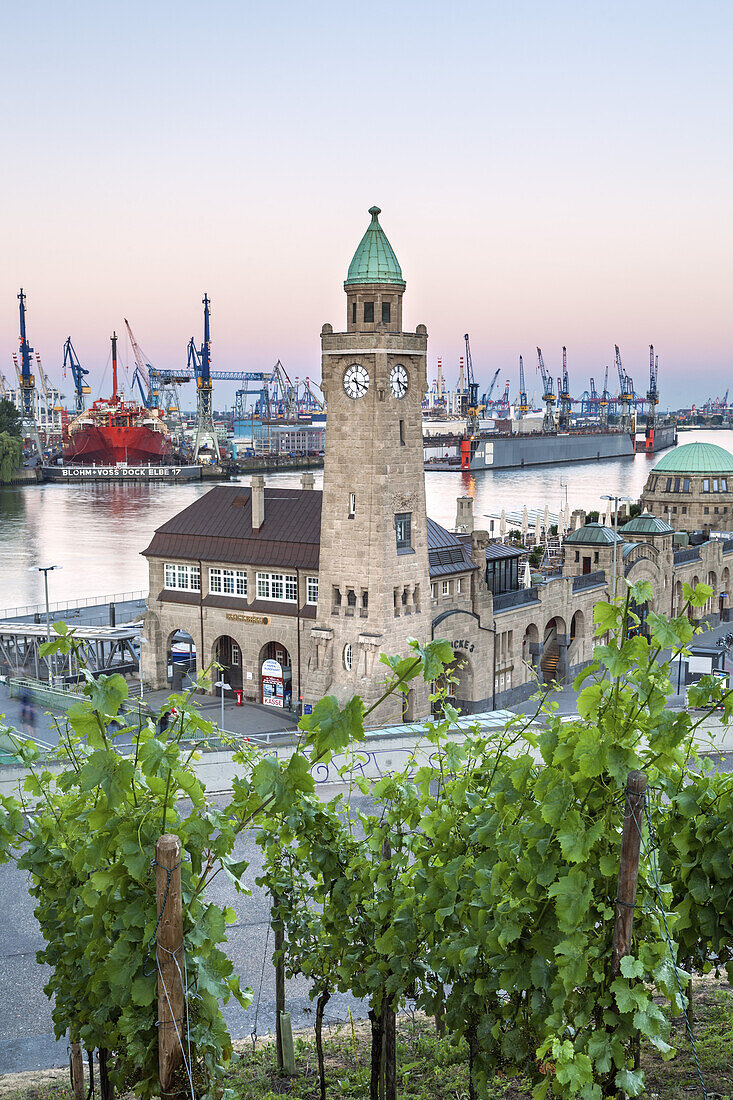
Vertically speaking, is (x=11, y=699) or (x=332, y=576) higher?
(x=332, y=576)

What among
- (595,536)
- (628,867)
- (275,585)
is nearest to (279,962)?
(628,867)

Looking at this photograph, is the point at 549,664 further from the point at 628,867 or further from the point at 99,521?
the point at 99,521

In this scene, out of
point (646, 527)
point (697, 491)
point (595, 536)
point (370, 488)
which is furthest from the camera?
point (697, 491)

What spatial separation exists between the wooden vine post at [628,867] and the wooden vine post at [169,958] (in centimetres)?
378

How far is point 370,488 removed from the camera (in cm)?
4344

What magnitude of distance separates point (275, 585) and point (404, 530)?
6.97 m

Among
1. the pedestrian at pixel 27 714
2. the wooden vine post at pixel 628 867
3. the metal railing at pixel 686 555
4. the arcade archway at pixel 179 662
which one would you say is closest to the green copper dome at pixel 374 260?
the arcade archway at pixel 179 662

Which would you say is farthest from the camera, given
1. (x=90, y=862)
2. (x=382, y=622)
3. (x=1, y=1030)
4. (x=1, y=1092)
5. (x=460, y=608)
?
(x=460, y=608)

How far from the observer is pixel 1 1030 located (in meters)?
21.5

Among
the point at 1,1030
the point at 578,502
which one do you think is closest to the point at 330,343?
the point at 1,1030

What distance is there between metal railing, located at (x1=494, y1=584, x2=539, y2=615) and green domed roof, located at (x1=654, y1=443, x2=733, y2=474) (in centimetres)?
3491

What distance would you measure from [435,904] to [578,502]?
490ft

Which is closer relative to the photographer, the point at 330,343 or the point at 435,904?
the point at 435,904

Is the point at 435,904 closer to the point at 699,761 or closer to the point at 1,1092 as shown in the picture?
the point at 699,761
